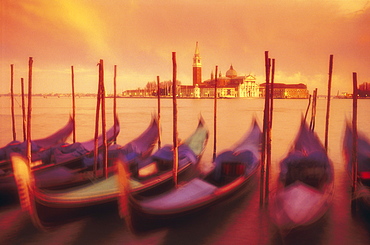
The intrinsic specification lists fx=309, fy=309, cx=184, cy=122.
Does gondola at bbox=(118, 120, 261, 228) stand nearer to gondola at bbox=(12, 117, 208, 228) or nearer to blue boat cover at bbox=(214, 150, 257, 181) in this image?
blue boat cover at bbox=(214, 150, 257, 181)

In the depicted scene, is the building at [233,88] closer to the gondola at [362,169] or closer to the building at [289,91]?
the building at [289,91]

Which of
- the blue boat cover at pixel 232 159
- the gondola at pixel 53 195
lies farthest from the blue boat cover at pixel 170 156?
the gondola at pixel 53 195

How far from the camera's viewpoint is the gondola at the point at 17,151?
323 cm

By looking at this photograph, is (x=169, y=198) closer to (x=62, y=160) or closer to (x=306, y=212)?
(x=306, y=212)

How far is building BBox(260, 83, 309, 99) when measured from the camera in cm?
4934

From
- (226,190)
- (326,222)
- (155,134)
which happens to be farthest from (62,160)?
(326,222)

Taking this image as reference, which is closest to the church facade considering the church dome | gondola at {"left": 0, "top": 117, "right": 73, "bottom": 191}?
the church dome

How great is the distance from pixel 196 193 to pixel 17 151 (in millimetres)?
2813

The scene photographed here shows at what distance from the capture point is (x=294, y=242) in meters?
2.68

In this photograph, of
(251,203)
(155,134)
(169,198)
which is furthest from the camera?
(155,134)

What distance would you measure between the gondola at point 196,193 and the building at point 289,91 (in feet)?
154

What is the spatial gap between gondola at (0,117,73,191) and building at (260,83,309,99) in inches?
1800

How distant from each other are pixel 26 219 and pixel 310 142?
371 centimetres

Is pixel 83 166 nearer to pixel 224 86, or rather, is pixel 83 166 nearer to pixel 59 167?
pixel 59 167
